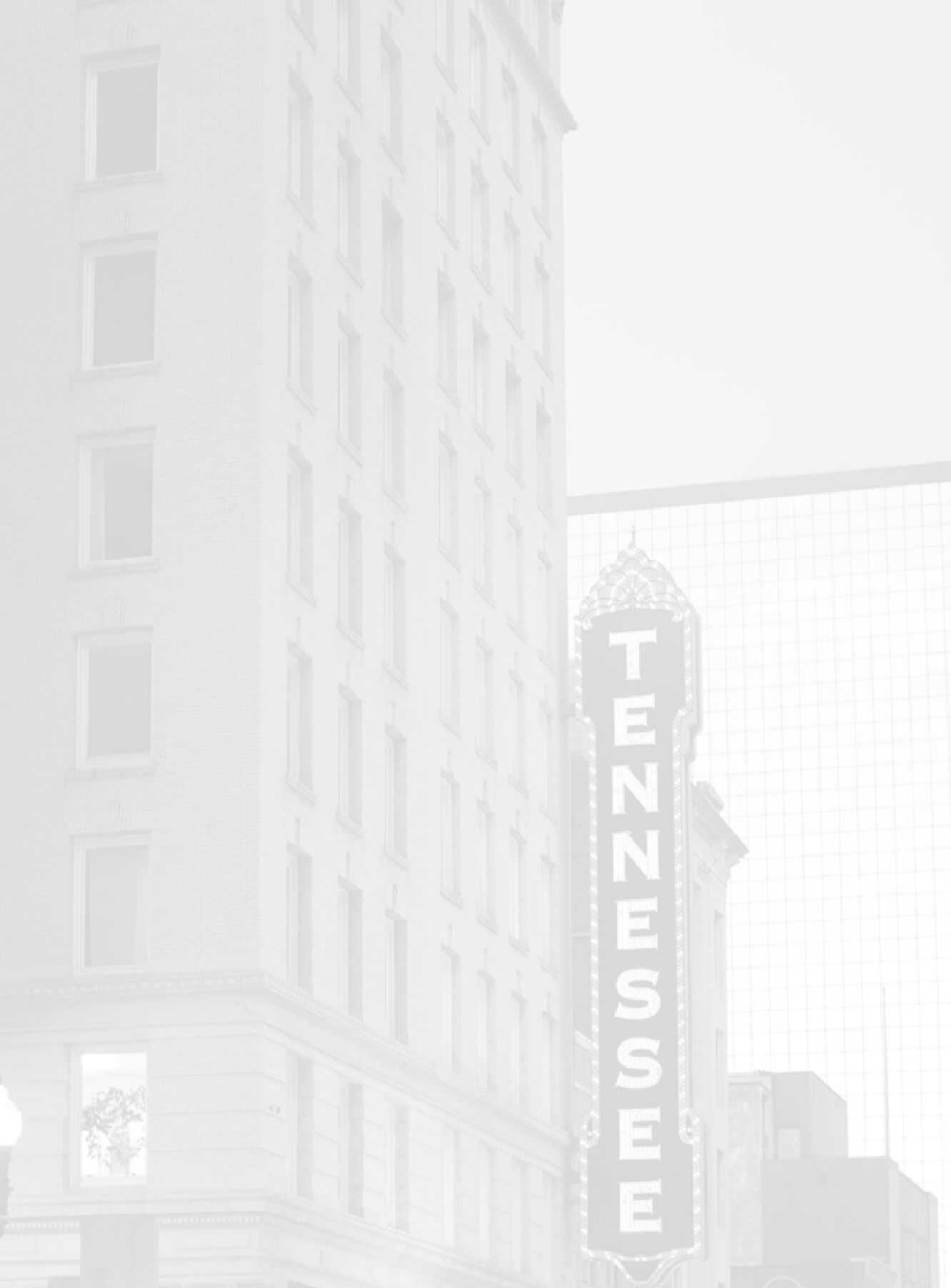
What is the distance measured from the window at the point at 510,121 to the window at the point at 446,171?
7186mm

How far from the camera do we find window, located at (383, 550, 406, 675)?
2416 inches

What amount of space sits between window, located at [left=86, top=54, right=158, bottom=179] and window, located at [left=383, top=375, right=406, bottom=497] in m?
9.46

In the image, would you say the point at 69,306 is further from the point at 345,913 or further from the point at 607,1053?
the point at 607,1053

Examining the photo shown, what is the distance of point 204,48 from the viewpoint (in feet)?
181

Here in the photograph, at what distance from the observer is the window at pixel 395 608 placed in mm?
61375

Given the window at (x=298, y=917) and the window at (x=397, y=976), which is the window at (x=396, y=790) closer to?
the window at (x=397, y=976)

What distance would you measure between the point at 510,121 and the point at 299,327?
2443cm

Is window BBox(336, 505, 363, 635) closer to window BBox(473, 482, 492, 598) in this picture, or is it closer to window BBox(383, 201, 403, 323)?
window BBox(383, 201, 403, 323)

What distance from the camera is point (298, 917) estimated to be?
53.4 m

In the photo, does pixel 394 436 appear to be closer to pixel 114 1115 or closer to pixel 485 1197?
pixel 485 1197

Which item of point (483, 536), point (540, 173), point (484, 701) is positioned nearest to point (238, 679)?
point (484, 701)

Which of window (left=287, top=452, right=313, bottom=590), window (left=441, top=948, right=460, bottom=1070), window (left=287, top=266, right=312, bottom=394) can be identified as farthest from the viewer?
window (left=441, top=948, right=460, bottom=1070)

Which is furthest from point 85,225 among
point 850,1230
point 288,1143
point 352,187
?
point 850,1230

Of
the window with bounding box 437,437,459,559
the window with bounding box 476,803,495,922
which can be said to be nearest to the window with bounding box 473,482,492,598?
the window with bounding box 437,437,459,559
